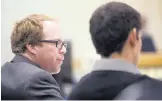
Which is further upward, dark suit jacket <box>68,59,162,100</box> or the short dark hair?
the short dark hair

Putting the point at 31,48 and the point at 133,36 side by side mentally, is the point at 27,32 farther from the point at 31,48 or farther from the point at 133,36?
the point at 133,36

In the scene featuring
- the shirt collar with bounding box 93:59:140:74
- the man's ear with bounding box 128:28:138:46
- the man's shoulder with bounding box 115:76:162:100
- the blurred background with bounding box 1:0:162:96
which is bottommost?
the blurred background with bounding box 1:0:162:96

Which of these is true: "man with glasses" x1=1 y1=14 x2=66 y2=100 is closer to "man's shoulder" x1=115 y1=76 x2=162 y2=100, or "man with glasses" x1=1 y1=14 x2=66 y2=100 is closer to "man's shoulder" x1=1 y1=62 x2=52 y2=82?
"man's shoulder" x1=1 y1=62 x2=52 y2=82

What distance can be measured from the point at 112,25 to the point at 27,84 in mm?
433

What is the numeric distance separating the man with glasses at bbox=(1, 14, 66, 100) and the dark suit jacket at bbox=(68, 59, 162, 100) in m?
0.26

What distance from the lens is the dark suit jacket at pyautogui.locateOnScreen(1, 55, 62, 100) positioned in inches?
55.5

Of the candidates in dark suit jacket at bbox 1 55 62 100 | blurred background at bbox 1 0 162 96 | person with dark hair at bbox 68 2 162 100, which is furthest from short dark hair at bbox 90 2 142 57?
blurred background at bbox 1 0 162 96

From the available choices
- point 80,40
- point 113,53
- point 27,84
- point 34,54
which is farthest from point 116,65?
point 80,40

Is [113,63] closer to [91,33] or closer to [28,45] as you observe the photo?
[91,33]

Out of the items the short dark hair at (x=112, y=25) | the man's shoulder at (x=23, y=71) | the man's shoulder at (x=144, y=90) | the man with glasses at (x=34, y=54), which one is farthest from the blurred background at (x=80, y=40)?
the man's shoulder at (x=144, y=90)

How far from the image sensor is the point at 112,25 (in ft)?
3.89

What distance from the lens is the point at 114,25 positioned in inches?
46.6

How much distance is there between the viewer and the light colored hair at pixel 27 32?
160 centimetres

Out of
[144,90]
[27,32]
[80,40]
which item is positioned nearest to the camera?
[144,90]
